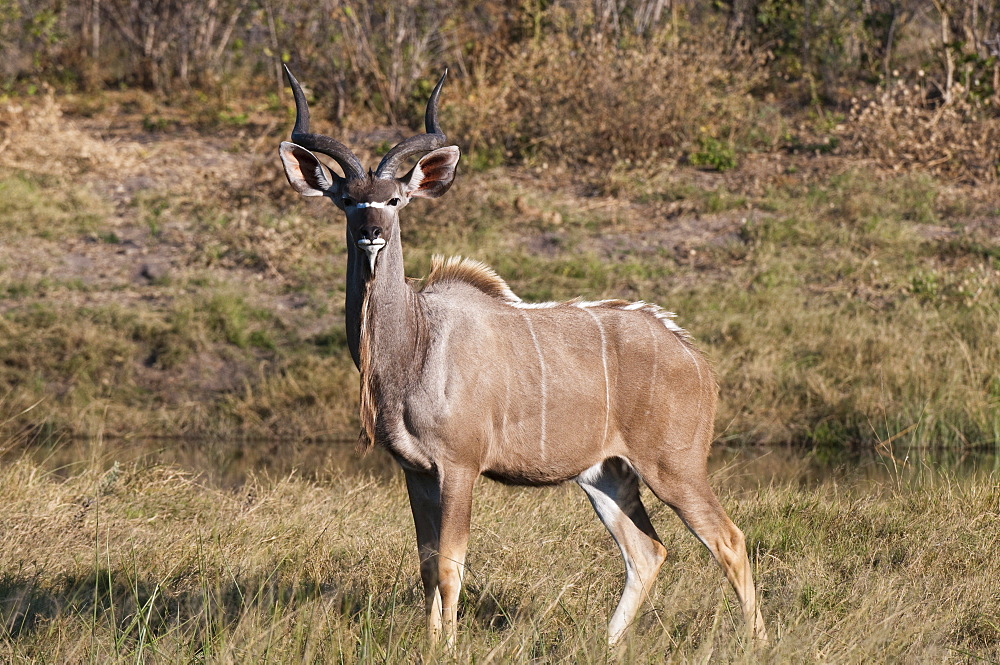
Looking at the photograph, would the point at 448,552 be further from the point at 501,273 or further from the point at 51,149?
the point at 51,149

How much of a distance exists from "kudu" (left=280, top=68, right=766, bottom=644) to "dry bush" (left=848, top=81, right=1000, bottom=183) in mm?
9118

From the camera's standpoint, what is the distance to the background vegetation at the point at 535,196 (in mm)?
9289

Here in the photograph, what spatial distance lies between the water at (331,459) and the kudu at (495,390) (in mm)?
2964

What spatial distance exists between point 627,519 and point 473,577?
0.64m

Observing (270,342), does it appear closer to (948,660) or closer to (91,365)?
(91,365)

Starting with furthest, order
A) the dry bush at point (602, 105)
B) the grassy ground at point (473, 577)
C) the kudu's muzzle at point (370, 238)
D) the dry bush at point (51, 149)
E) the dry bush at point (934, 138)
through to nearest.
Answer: the dry bush at point (602, 105) → the dry bush at point (51, 149) → the dry bush at point (934, 138) → the kudu's muzzle at point (370, 238) → the grassy ground at point (473, 577)

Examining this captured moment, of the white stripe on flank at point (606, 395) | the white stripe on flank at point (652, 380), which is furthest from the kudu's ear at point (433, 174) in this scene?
the white stripe on flank at point (652, 380)

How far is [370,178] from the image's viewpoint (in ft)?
13.1

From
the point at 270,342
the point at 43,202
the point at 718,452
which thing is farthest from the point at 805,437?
the point at 43,202

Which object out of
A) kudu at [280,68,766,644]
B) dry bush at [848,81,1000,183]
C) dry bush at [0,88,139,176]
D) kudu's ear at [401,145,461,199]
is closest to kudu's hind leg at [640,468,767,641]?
kudu at [280,68,766,644]

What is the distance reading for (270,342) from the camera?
996 centimetres

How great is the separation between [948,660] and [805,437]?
539cm

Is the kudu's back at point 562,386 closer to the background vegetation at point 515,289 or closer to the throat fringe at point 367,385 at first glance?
the throat fringe at point 367,385

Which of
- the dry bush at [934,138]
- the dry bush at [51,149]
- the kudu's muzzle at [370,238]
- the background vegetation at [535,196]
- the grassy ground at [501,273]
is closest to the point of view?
the kudu's muzzle at [370,238]
